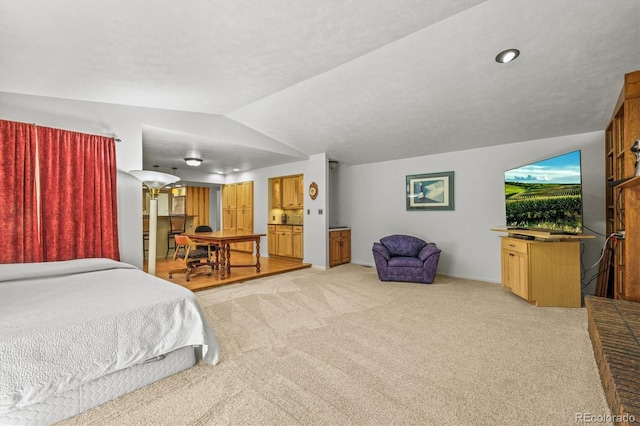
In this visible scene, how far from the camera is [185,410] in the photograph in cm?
162

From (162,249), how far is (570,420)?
7.52 m

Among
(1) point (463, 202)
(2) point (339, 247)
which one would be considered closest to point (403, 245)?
(1) point (463, 202)

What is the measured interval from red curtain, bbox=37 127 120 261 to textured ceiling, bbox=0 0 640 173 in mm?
566

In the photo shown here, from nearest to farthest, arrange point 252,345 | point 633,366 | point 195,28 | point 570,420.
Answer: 1. point 633,366
2. point 570,420
3. point 195,28
4. point 252,345

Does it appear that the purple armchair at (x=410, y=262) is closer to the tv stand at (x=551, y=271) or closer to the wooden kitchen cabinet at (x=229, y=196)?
the tv stand at (x=551, y=271)

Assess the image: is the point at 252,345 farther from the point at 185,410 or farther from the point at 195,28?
the point at 195,28

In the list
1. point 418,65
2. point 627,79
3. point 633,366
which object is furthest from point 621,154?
point 633,366

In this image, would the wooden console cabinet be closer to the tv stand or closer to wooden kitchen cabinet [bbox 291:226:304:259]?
the tv stand

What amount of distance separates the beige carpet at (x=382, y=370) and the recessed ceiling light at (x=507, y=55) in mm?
2712

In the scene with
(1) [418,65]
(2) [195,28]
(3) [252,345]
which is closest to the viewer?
(2) [195,28]

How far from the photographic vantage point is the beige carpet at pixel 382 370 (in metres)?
1.59

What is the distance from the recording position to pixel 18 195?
2898mm

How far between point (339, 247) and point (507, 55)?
4.44 meters

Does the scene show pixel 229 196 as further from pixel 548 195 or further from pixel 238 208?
pixel 548 195
